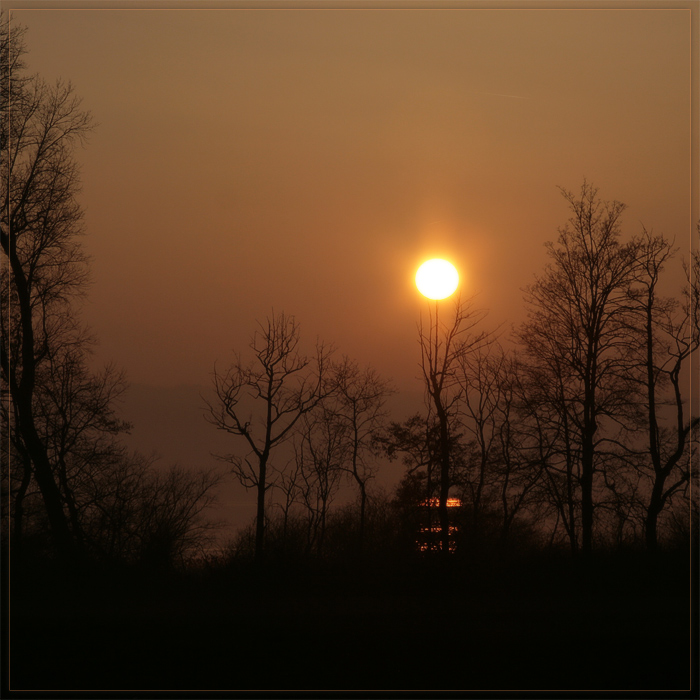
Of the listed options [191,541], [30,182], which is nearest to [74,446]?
[191,541]

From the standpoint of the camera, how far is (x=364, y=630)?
14500mm

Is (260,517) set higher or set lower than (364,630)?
higher

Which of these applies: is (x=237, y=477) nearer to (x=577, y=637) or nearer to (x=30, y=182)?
(x=30, y=182)

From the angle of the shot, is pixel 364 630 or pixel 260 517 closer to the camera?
pixel 364 630

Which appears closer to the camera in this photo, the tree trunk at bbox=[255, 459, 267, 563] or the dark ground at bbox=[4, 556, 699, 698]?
the dark ground at bbox=[4, 556, 699, 698]

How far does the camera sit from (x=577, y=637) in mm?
14172

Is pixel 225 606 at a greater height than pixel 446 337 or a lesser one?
lesser

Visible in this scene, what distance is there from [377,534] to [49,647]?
20.4m

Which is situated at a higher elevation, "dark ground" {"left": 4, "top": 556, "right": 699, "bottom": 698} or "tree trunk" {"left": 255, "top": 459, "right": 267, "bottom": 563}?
"tree trunk" {"left": 255, "top": 459, "right": 267, "bottom": 563}

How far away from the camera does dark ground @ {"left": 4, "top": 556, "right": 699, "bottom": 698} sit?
11758 mm

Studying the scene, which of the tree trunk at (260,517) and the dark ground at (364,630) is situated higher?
the tree trunk at (260,517)

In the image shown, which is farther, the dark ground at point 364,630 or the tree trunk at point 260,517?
the tree trunk at point 260,517

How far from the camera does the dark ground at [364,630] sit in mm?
11758

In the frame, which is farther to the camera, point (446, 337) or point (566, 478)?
point (566, 478)
